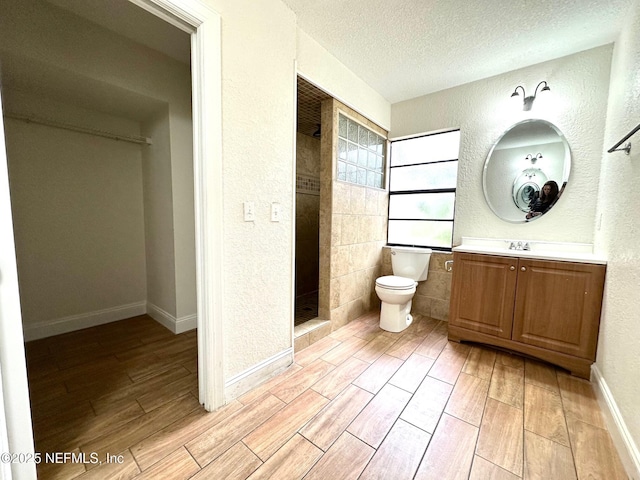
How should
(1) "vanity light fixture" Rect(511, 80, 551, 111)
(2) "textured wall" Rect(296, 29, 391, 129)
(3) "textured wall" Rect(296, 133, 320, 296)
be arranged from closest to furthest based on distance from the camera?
(2) "textured wall" Rect(296, 29, 391, 129), (1) "vanity light fixture" Rect(511, 80, 551, 111), (3) "textured wall" Rect(296, 133, 320, 296)

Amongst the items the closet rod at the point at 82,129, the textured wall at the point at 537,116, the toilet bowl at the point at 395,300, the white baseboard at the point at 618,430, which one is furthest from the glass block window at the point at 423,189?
the closet rod at the point at 82,129

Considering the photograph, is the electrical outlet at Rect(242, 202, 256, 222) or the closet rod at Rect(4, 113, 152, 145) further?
the closet rod at Rect(4, 113, 152, 145)

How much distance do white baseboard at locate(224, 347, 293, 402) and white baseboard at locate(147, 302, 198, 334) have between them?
111 cm

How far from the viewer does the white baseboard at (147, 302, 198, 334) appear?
2.37m

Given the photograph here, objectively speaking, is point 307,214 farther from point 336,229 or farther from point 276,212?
point 276,212

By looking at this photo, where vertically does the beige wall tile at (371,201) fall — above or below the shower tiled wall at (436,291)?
above

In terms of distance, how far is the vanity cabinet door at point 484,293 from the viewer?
200 cm

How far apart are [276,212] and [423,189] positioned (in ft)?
6.33

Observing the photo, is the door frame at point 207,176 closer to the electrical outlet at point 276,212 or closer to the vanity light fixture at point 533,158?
the electrical outlet at point 276,212

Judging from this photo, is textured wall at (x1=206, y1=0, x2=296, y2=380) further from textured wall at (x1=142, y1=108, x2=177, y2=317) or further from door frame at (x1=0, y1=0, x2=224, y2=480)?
textured wall at (x1=142, y1=108, x2=177, y2=317)

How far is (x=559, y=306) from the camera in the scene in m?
1.81

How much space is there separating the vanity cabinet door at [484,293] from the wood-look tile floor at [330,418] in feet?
0.85

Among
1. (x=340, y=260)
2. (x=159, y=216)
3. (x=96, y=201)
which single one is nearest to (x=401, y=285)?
(x=340, y=260)

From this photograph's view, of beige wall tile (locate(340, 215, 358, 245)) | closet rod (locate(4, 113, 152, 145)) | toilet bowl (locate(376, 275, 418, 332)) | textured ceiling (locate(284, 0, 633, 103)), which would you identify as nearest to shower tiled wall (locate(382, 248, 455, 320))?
toilet bowl (locate(376, 275, 418, 332))
